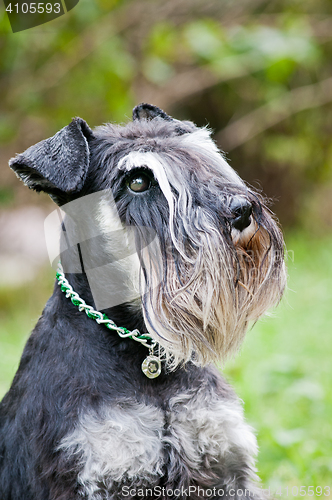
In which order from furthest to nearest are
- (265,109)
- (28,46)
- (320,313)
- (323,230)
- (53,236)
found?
(323,230) → (265,109) → (320,313) → (28,46) → (53,236)

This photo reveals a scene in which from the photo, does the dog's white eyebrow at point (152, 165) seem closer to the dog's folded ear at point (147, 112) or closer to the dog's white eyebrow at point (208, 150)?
the dog's white eyebrow at point (208, 150)

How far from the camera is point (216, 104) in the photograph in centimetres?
901

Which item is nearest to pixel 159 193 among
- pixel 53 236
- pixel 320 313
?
pixel 53 236

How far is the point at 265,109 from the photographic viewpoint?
26.9 feet

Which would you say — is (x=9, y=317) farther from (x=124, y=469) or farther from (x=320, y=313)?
(x=124, y=469)

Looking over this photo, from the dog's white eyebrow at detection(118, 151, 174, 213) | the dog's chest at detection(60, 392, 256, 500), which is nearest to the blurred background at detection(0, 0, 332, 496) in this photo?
the dog's chest at detection(60, 392, 256, 500)

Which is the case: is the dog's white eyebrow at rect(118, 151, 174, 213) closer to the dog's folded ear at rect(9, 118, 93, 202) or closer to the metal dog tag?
the dog's folded ear at rect(9, 118, 93, 202)

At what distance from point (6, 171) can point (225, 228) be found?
4.86 meters

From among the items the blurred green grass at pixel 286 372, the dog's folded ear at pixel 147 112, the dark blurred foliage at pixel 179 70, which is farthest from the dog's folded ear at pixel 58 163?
the dark blurred foliage at pixel 179 70

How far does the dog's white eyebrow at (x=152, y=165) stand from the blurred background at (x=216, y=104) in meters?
1.01

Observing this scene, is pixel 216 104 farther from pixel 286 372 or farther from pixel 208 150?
pixel 208 150

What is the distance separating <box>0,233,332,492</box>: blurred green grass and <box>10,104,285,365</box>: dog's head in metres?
0.43

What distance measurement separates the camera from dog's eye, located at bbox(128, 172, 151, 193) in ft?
7.64

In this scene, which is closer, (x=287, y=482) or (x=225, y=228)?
(x=225, y=228)
